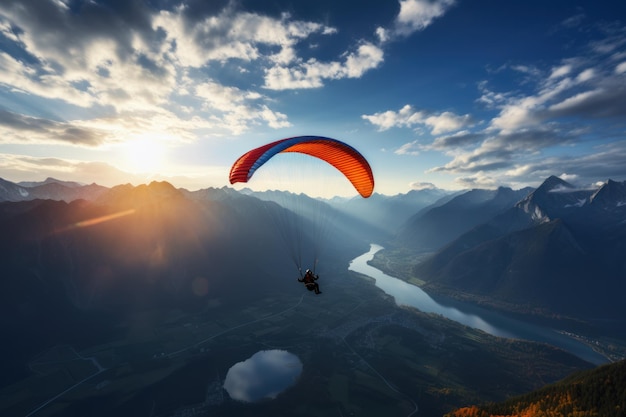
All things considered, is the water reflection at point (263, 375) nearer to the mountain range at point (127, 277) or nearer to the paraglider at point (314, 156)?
the mountain range at point (127, 277)

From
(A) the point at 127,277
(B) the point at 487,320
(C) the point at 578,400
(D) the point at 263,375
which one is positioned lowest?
(B) the point at 487,320

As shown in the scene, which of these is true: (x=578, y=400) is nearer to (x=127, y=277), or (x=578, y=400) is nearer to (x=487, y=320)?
(x=487, y=320)

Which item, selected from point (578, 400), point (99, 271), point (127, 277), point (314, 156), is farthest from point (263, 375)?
point (99, 271)

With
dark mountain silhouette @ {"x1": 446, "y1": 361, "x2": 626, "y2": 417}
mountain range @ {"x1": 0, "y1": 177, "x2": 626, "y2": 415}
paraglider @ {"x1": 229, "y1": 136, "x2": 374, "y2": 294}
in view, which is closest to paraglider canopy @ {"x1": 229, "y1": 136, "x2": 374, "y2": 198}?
paraglider @ {"x1": 229, "y1": 136, "x2": 374, "y2": 294}

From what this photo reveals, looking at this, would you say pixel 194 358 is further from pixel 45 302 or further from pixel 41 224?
pixel 41 224

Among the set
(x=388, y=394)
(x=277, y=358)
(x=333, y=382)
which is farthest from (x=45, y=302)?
(x=388, y=394)

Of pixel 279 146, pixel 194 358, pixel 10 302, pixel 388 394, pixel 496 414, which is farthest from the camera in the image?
pixel 10 302

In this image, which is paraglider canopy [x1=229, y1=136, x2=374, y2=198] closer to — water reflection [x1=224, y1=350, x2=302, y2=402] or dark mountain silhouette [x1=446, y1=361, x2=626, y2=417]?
dark mountain silhouette [x1=446, y1=361, x2=626, y2=417]
